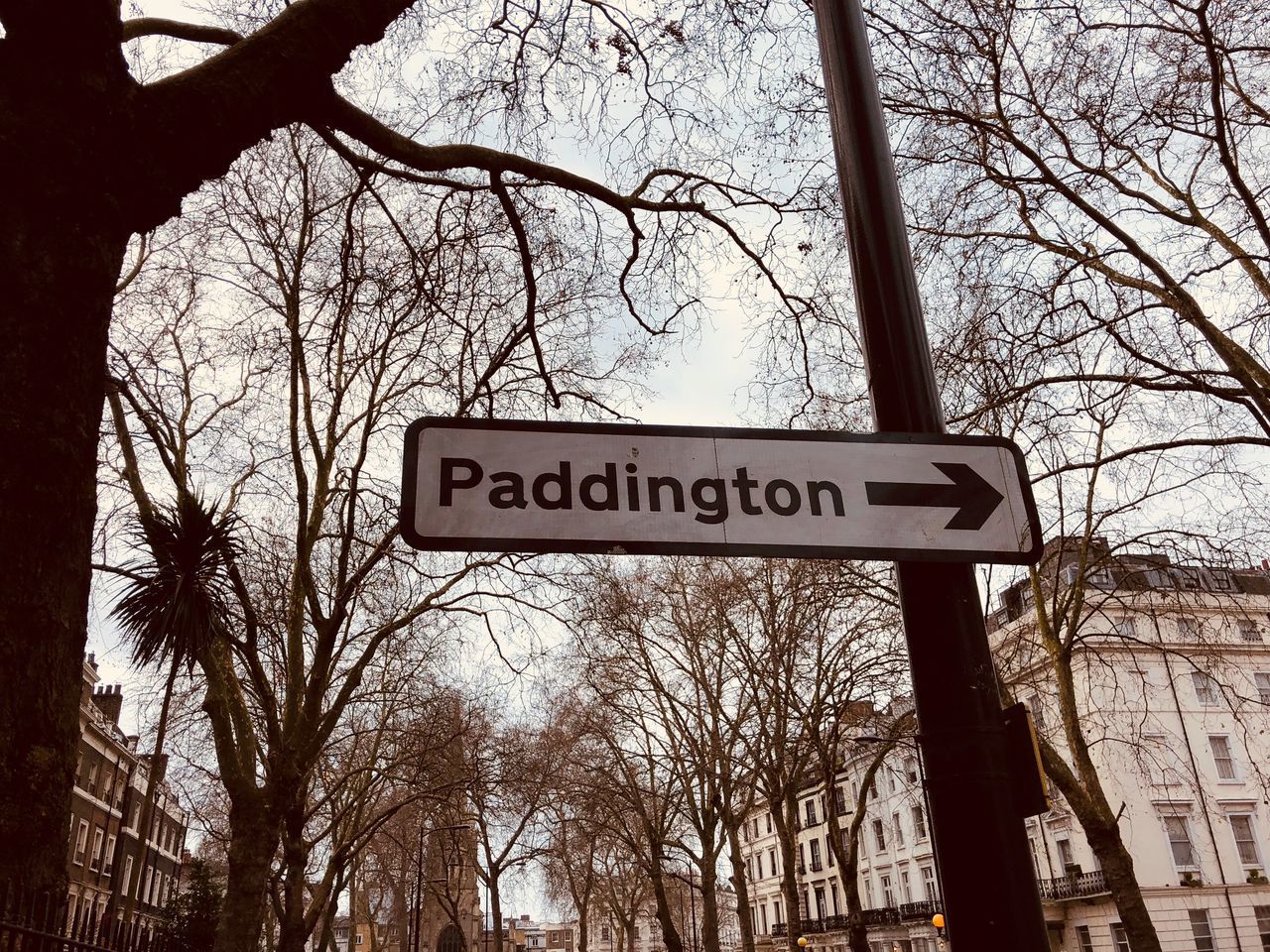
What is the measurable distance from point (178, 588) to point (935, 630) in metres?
10.4

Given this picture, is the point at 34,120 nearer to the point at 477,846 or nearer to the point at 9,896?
the point at 9,896

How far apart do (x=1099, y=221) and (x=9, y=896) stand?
1146 centimetres

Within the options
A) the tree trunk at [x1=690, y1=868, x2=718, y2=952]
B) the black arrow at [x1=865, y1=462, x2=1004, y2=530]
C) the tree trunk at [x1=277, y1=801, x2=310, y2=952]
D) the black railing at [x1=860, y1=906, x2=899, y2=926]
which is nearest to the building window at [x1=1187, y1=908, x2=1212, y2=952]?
the black railing at [x1=860, y1=906, x2=899, y2=926]

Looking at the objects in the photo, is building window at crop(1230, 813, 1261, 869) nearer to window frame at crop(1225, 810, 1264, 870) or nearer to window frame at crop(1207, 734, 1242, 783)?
window frame at crop(1225, 810, 1264, 870)

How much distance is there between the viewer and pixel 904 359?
233cm

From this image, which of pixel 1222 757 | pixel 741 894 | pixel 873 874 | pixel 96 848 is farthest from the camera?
pixel 873 874

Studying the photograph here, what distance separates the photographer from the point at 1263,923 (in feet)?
106

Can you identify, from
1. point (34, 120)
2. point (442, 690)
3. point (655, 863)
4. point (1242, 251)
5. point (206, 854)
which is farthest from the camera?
point (206, 854)

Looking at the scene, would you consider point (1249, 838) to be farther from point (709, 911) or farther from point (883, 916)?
point (709, 911)

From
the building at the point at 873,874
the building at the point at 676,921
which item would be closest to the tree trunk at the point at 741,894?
the building at the point at 676,921

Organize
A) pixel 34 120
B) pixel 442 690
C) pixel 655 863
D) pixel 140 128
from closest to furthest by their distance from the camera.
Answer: pixel 34 120 < pixel 140 128 < pixel 442 690 < pixel 655 863

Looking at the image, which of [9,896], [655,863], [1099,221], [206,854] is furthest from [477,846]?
[9,896]

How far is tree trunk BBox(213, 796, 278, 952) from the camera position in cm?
1213

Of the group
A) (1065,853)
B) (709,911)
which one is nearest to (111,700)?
(709,911)
